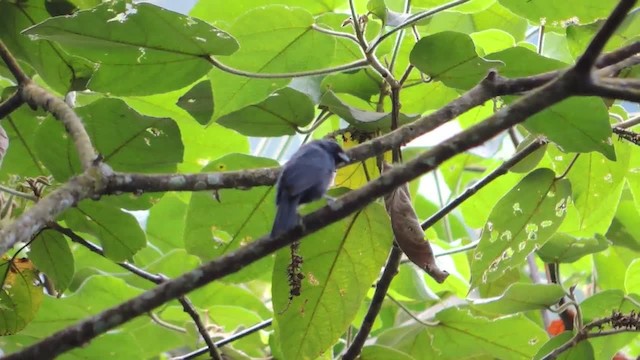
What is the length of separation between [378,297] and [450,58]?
1.26 feet

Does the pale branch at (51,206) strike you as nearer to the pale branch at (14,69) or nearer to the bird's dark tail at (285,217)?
the bird's dark tail at (285,217)

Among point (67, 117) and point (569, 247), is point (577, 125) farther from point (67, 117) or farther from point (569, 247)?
point (67, 117)

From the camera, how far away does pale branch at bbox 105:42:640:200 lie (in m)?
0.89

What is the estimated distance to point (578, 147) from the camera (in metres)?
1.15

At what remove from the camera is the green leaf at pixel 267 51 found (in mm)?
1190

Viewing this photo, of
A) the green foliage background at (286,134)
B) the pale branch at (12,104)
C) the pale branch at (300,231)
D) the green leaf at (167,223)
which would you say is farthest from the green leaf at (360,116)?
the green leaf at (167,223)

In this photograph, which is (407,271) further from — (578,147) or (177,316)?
(578,147)

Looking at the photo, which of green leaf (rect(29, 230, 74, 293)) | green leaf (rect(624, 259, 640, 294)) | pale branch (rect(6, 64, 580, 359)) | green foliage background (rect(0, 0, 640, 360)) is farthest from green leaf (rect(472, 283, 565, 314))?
green leaf (rect(29, 230, 74, 293))

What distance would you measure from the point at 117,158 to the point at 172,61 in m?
0.17

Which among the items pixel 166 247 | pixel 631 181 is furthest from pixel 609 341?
pixel 166 247

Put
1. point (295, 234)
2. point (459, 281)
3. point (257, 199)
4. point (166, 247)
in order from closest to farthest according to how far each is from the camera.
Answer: point (295, 234) < point (257, 199) < point (459, 281) < point (166, 247)

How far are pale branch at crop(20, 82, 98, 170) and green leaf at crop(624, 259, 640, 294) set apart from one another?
41.9 inches

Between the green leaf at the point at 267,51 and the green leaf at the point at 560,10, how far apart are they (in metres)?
0.29

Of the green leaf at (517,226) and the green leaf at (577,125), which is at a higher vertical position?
the green leaf at (577,125)
